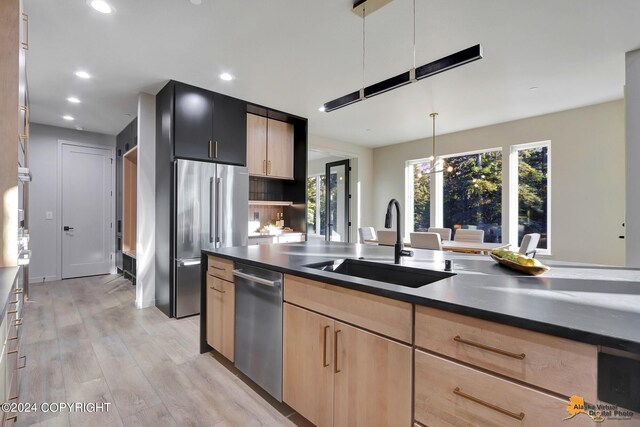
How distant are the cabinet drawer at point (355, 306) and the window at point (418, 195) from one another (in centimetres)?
547

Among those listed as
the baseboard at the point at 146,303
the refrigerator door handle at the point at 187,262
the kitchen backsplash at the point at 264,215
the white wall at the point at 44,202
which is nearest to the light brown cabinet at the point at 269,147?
the kitchen backsplash at the point at 264,215

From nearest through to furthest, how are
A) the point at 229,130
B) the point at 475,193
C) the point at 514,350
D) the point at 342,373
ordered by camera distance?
the point at 514,350 < the point at 342,373 < the point at 229,130 < the point at 475,193

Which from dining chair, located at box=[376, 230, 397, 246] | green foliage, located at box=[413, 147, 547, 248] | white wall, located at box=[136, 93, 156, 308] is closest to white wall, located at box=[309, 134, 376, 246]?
green foliage, located at box=[413, 147, 547, 248]

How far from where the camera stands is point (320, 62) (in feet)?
10.6

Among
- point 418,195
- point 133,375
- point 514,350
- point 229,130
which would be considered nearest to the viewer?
point 514,350

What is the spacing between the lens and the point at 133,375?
2.29m

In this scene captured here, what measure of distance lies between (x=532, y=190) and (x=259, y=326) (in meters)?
5.23

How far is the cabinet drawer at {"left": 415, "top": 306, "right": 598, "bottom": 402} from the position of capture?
0.83 m

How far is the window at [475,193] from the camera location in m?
5.60

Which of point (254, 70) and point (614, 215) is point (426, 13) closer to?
point (254, 70)

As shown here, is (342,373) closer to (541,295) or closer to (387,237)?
(541,295)

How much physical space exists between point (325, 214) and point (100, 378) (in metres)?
6.31

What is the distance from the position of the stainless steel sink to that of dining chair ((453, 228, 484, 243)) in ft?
12.3

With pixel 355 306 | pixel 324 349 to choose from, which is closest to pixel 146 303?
pixel 324 349
